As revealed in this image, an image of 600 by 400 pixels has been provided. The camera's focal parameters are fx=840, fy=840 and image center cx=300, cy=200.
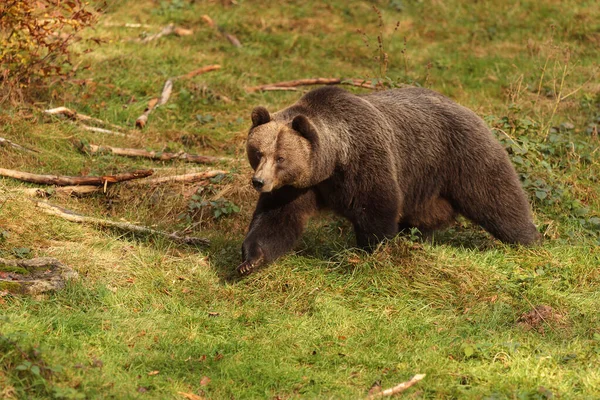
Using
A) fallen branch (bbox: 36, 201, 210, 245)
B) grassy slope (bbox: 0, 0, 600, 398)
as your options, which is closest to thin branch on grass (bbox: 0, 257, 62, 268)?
grassy slope (bbox: 0, 0, 600, 398)

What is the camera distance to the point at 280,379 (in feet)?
18.0

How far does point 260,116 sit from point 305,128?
0.38 metres

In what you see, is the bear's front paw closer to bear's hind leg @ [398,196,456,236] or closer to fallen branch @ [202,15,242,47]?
bear's hind leg @ [398,196,456,236]

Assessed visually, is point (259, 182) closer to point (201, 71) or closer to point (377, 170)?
point (377, 170)

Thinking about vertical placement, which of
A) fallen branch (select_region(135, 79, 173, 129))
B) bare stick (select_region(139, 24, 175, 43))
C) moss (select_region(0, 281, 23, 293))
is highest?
bare stick (select_region(139, 24, 175, 43))

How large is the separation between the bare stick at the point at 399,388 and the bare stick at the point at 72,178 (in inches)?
158

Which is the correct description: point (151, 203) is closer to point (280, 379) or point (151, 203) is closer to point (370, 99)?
point (370, 99)

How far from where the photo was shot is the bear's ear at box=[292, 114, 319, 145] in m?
6.66

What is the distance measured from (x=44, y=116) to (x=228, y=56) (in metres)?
3.65

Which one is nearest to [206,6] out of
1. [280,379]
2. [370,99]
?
[370,99]

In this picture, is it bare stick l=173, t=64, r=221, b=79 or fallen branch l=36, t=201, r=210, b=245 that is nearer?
fallen branch l=36, t=201, r=210, b=245

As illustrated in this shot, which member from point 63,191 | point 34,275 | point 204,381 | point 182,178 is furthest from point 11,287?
point 182,178

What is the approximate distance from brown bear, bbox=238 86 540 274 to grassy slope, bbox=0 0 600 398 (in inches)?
10.8

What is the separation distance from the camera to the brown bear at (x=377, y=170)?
676cm
